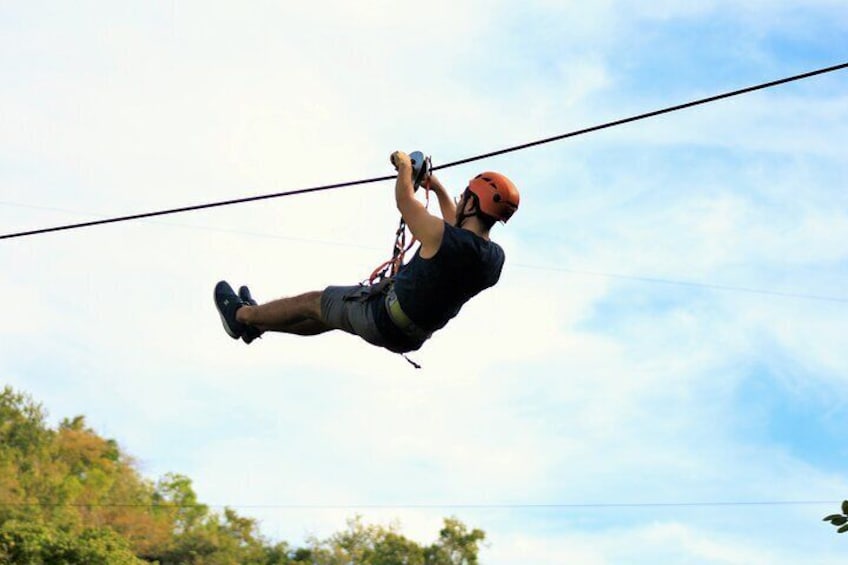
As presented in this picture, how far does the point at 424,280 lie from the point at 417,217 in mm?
340

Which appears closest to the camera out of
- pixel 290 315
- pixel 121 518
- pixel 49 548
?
pixel 290 315

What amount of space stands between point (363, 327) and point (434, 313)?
0.39 metres

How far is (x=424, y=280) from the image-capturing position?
24.1 feet

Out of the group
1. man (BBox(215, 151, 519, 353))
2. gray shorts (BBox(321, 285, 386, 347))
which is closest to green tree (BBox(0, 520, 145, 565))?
man (BBox(215, 151, 519, 353))

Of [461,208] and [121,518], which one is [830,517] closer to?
[461,208]

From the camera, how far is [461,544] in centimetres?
4784

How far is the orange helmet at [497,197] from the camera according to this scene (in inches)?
293

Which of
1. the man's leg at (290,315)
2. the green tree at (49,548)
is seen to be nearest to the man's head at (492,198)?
the man's leg at (290,315)

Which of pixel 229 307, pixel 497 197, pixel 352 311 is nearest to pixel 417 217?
pixel 497 197

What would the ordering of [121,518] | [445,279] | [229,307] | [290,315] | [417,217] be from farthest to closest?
[121,518] → [229,307] → [290,315] → [445,279] → [417,217]

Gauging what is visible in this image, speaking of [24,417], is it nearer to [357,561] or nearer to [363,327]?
[357,561]

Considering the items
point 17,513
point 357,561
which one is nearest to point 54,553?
point 17,513

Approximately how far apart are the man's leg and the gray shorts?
0.07 meters

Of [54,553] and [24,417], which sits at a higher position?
[24,417]
